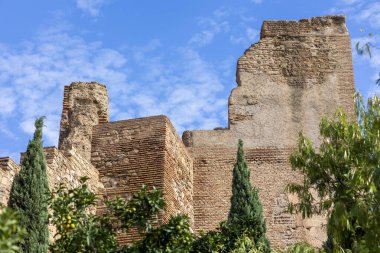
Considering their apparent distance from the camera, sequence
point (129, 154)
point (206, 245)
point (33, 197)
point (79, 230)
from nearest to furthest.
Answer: point (79, 230), point (206, 245), point (33, 197), point (129, 154)

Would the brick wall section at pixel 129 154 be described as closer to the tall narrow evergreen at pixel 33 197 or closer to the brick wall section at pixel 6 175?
the brick wall section at pixel 6 175

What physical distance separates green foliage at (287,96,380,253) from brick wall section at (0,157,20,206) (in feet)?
12.9

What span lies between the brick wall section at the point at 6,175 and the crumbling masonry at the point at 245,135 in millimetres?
1660

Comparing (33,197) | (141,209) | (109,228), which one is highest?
(33,197)

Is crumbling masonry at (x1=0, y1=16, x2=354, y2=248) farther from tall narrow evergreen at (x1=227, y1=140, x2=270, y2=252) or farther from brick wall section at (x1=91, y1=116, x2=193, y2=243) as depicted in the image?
tall narrow evergreen at (x1=227, y1=140, x2=270, y2=252)

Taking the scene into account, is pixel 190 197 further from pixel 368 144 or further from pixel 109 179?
pixel 368 144

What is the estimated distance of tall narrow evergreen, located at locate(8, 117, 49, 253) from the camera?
9570mm

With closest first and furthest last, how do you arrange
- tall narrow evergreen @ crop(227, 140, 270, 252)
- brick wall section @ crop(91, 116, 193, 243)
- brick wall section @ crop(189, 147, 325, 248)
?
tall narrow evergreen @ crop(227, 140, 270, 252)
brick wall section @ crop(91, 116, 193, 243)
brick wall section @ crop(189, 147, 325, 248)

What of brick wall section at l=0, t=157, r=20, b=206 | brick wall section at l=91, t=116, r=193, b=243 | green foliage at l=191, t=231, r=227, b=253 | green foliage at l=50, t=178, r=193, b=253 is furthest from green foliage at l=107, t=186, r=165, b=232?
brick wall section at l=91, t=116, r=193, b=243

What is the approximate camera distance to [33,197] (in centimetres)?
993

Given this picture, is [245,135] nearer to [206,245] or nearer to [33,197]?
[33,197]

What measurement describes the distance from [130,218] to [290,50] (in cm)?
1025

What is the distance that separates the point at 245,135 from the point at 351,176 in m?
7.39

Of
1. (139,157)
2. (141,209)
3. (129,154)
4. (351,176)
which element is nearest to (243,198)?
(139,157)
